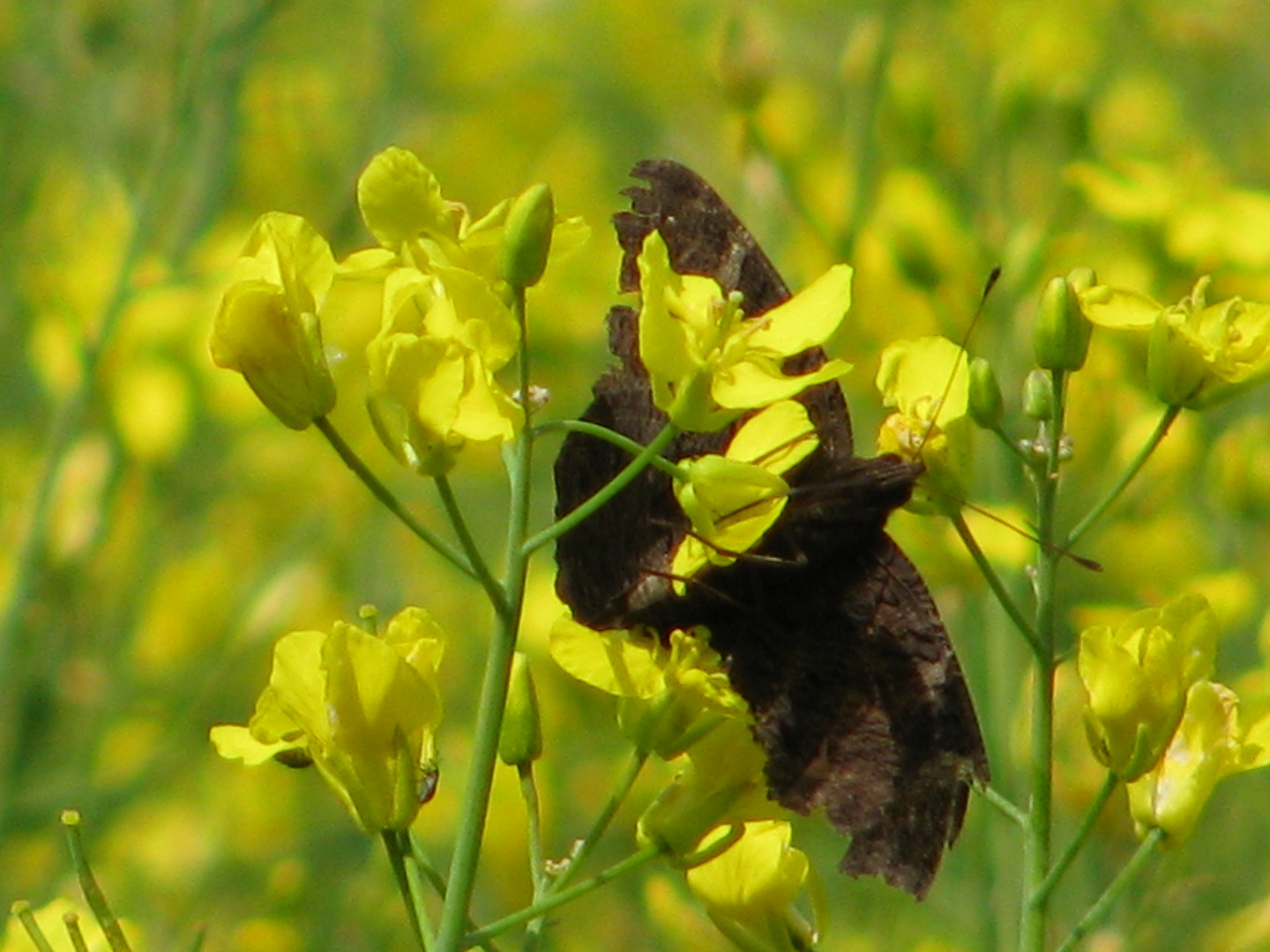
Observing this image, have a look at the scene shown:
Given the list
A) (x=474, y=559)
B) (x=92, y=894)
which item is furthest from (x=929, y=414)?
(x=92, y=894)

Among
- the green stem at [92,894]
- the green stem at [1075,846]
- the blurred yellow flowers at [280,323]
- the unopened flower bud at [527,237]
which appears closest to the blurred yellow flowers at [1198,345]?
the green stem at [1075,846]

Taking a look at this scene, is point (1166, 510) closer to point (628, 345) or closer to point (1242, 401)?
point (1242, 401)

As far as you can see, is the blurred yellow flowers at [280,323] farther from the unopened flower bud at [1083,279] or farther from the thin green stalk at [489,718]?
the unopened flower bud at [1083,279]

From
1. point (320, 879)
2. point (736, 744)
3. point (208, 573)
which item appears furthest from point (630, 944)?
point (736, 744)

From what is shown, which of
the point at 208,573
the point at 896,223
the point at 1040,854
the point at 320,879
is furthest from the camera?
the point at 208,573

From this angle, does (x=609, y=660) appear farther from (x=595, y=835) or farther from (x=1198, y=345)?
(x=1198, y=345)

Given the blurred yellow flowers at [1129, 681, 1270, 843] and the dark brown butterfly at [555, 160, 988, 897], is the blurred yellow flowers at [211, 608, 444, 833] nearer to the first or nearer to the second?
the dark brown butterfly at [555, 160, 988, 897]

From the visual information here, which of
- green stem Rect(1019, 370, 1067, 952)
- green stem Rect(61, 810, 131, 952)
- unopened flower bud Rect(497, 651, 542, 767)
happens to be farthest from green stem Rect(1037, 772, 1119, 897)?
green stem Rect(61, 810, 131, 952)
